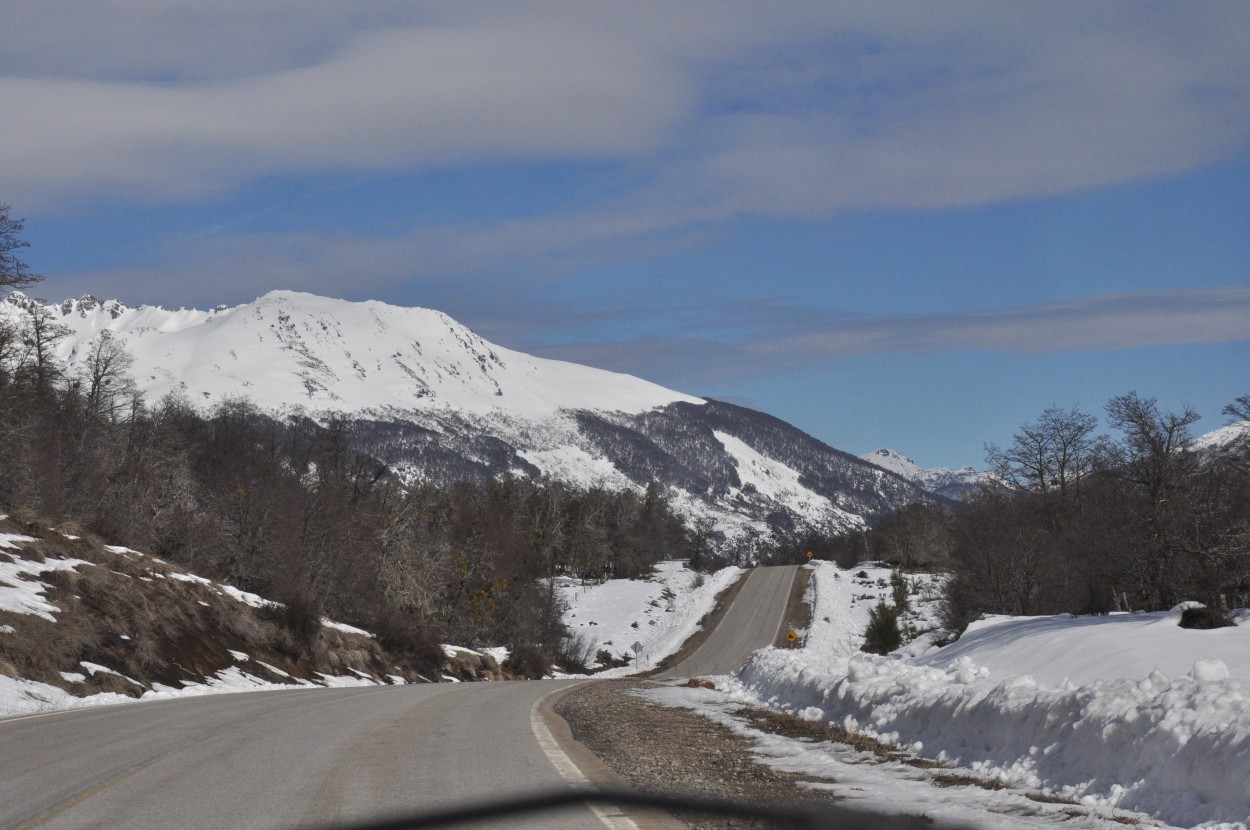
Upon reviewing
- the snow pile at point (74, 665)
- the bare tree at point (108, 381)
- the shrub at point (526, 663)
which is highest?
the bare tree at point (108, 381)

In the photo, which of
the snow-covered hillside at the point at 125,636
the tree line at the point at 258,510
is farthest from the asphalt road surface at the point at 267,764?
the tree line at the point at 258,510

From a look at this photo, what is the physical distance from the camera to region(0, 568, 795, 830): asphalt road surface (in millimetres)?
8570

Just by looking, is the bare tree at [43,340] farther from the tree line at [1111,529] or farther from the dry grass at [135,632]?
the tree line at [1111,529]

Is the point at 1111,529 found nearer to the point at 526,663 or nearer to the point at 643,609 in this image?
the point at 526,663

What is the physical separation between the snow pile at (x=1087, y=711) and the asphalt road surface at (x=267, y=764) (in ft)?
13.5

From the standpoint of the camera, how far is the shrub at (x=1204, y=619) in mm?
18219

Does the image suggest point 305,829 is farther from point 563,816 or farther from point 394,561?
point 394,561

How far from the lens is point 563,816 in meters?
8.27

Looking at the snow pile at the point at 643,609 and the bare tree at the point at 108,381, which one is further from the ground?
the bare tree at the point at 108,381

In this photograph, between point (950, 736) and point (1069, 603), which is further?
point (1069, 603)

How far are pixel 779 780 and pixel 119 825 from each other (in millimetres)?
5894

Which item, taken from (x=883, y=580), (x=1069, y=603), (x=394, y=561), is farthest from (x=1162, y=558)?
(x=883, y=580)

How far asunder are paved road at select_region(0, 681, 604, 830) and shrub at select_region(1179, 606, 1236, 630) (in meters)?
10.9

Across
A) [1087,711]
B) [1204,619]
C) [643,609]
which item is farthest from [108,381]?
[1087,711]
